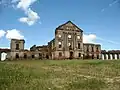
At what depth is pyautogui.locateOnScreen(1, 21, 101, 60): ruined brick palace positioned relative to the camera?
6506cm

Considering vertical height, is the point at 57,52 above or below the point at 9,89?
above

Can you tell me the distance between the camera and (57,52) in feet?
212

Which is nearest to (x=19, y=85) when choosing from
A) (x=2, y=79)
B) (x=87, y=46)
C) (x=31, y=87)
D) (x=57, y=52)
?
(x=31, y=87)

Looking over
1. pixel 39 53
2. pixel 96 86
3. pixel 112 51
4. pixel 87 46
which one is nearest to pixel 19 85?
pixel 96 86

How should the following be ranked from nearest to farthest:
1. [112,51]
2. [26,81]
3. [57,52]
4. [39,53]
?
[26,81], [57,52], [39,53], [112,51]

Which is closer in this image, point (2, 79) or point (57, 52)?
point (2, 79)

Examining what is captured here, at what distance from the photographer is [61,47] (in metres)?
65.1

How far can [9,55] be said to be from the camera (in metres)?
66.9

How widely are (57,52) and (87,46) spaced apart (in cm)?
1374

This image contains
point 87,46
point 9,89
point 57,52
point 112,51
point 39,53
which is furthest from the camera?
point 112,51

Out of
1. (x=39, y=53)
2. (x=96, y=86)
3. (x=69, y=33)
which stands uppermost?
(x=69, y=33)

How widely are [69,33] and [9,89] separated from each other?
51.6 m

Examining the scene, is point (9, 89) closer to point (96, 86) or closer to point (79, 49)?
point (96, 86)

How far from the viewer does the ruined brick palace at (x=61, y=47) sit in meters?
65.1
